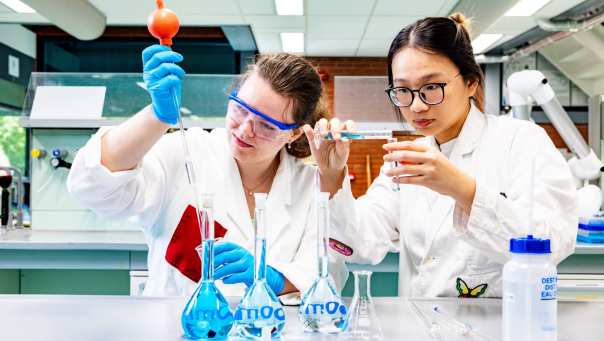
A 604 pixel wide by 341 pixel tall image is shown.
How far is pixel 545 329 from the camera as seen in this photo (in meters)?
0.85

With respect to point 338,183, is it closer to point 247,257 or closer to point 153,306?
point 247,257

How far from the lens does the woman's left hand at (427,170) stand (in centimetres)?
105

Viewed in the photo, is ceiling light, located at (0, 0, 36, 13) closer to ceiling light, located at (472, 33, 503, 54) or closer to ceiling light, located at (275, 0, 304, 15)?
ceiling light, located at (275, 0, 304, 15)

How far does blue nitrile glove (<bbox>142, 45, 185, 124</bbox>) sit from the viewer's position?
1243 millimetres

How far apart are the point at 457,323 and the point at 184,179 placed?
870mm

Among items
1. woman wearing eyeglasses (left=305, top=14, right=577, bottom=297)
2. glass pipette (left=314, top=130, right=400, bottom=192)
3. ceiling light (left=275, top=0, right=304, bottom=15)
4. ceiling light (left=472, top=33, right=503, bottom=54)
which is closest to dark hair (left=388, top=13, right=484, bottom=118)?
woman wearing eyeglasses (left=305, top=14, right=577, bottom=297)

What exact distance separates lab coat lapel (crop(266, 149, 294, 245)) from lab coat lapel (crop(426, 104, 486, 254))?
1.38 ft

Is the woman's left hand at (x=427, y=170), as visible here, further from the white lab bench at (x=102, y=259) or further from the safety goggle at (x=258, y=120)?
the white lab bench at (x=102, y=259)

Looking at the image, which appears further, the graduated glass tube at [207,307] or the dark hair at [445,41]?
the dark hair at [445,41]

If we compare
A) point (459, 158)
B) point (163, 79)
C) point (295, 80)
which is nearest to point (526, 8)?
point (459, 158)

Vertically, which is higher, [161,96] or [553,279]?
[161,96]

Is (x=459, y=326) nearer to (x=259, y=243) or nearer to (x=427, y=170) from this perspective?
(x=427, y=170)

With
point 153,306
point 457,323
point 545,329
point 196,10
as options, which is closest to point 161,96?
point 153,306

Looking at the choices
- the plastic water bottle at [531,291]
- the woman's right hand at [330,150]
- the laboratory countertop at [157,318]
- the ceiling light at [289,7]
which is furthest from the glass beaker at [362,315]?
the ceiling light at [289,7]
